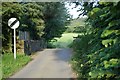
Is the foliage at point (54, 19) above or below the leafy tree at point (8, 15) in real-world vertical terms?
below

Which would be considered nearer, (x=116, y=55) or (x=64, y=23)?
(x=116, y=55)

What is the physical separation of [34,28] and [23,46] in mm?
6680

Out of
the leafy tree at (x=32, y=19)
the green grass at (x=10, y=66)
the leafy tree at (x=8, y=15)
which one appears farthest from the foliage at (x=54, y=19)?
the green grass at (x=10, y=66)

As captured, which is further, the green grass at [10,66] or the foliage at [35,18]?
the foliage at [35,18]

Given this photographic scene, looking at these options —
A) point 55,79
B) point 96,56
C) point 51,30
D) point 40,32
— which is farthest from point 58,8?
point 96,56

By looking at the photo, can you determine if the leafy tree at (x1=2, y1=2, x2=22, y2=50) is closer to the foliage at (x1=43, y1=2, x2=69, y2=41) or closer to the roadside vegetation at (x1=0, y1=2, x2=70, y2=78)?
the roadside vegetation at (x1=0, y1=2, x2=70, y2=78)

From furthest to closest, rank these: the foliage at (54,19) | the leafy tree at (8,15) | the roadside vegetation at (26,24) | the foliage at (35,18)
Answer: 1. the foliage at (54,19)
2. the foliage at (35,18)
3. the leafy tree at (8,15)
4. the roadside vegetation at (26,24)

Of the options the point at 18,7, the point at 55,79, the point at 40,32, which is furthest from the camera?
the point at 40,32

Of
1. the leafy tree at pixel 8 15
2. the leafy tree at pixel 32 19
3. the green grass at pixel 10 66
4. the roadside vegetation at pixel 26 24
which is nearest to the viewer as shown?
the green grass at pixel 10 66

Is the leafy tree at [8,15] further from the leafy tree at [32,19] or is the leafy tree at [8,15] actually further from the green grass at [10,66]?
the leafy tree at [32,19]

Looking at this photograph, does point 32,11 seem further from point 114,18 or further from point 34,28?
point 114,18

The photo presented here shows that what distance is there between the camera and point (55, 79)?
10117 mm

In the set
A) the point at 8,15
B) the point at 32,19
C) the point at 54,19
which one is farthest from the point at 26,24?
the point at 54,19

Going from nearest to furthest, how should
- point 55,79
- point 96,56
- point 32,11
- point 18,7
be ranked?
point 96,56, point 55,79, point 18,7, point 32,11
